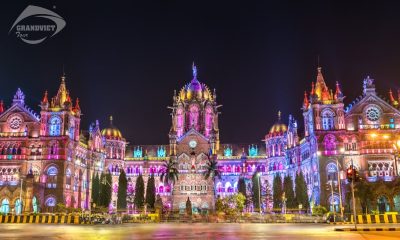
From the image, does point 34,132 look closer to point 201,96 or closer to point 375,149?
point 201,96

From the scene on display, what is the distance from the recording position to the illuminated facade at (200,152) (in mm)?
92312

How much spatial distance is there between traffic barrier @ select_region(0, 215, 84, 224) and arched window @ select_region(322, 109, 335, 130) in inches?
2290

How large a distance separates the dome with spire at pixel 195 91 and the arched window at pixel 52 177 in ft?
173

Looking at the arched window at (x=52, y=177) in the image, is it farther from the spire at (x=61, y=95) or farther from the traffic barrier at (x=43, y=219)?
the traffic barrier at (x=43, y=219)

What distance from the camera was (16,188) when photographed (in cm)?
9206

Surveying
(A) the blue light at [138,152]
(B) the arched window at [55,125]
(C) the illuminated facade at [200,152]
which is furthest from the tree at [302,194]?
(A) the blue light at [138,152]

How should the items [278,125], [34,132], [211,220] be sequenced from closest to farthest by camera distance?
[211,220]
[34,132]
[278,125]

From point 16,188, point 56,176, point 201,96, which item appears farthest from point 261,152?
point 16,188

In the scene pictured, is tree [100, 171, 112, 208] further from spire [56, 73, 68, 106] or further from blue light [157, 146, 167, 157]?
blue light [157, 146, 167, 157]

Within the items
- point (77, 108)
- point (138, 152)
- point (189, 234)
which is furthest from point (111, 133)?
point (189, 234)

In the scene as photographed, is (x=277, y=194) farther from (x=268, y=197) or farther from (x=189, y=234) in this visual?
(x=189, y=234)

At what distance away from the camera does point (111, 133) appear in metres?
132

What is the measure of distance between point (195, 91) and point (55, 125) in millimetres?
51466

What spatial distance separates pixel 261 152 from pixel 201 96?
88.2ft
